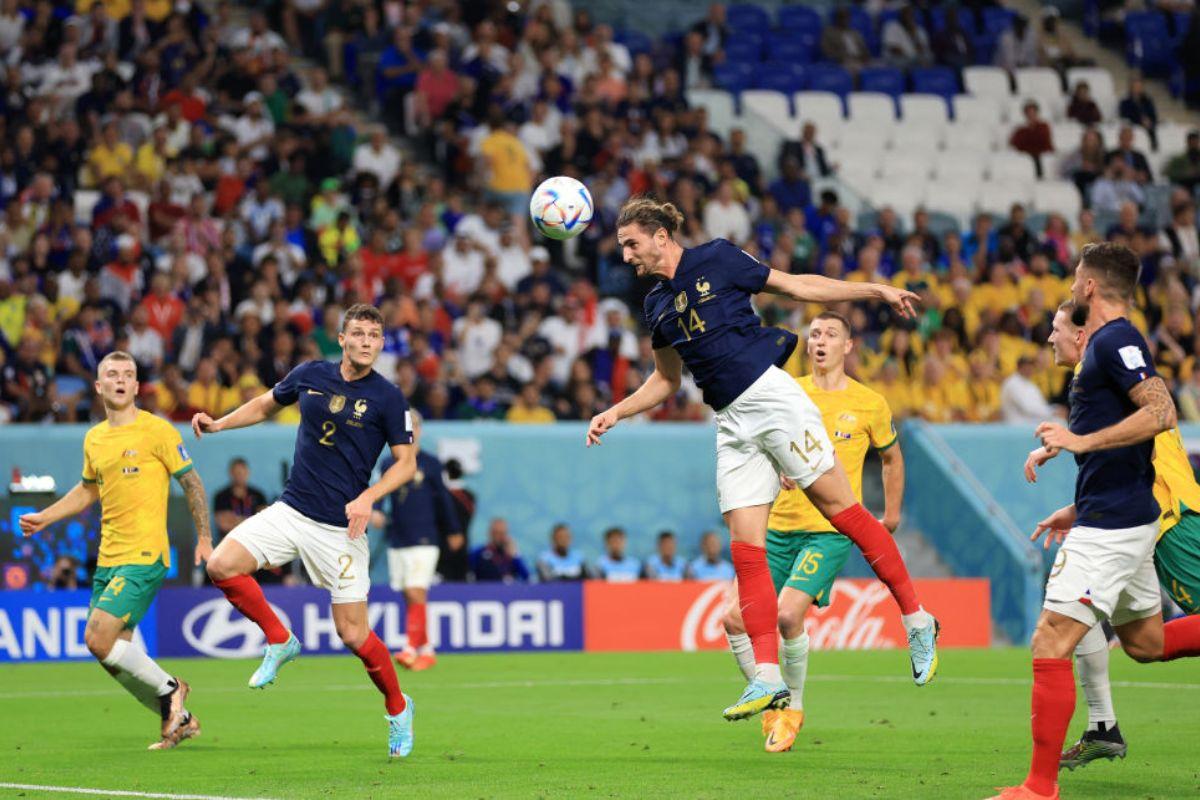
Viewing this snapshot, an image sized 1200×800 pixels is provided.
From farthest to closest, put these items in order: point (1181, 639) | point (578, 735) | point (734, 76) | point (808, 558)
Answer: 1. point (734, 76)
2. point (578, 735)
3. point (808, 558)
4. point (1181, 639)

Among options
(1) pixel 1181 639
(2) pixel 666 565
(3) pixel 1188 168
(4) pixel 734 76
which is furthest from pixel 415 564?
(3) pixel 1188 168

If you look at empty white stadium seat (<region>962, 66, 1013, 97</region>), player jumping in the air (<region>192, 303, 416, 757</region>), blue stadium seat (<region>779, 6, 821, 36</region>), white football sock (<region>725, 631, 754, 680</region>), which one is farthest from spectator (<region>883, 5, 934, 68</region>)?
player jumping in the air (<region>192, 303, 416, 757</region>)

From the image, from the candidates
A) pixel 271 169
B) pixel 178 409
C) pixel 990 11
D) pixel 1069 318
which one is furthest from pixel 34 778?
pixel 990 11

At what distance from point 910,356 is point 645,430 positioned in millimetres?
3476

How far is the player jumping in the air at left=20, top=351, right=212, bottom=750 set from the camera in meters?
11.2

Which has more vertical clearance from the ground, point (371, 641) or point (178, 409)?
point (178, 409)

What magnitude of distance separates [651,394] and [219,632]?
10.3 metres

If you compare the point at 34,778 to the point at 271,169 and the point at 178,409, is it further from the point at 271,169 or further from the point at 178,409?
the point at 271,169

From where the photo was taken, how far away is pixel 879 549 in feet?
32.8

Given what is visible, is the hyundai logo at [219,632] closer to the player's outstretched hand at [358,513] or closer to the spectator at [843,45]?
the player's outstretched hand at [358,513]

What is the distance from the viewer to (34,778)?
967 centimetres

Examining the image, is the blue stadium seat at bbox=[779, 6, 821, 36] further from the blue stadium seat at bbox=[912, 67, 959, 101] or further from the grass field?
the grass field

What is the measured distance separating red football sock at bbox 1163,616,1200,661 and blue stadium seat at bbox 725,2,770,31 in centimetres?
2255

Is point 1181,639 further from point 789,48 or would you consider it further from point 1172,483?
point 789,48
